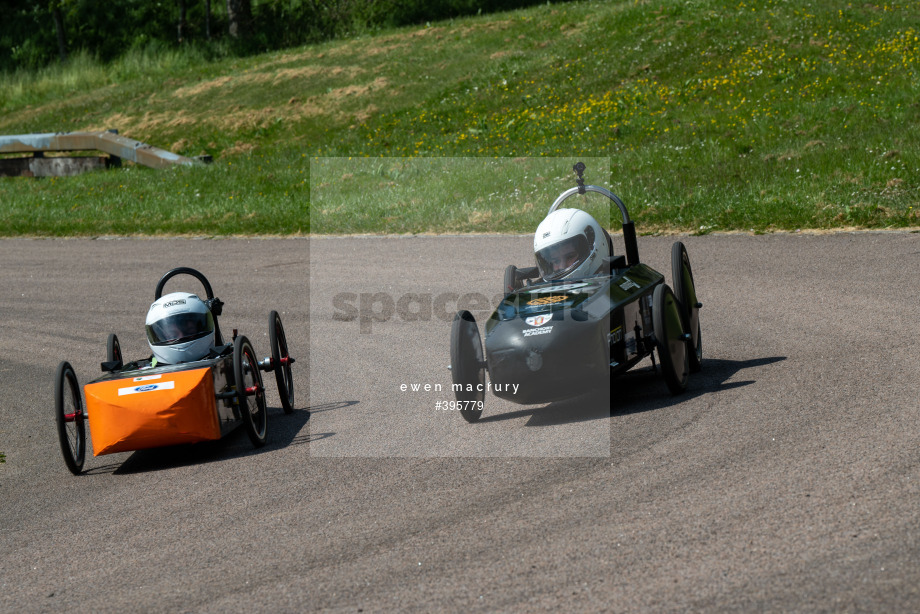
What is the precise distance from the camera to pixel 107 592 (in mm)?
5617

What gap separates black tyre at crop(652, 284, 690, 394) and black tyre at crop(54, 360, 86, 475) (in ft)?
14.8

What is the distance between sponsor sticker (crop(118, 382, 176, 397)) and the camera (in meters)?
7.94

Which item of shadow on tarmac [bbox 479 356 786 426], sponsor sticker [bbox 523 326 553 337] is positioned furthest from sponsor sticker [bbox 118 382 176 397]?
sponsor sticker [bbox 523 326 553 337]

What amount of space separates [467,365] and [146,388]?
2.44 metres

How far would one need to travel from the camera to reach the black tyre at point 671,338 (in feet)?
26.2

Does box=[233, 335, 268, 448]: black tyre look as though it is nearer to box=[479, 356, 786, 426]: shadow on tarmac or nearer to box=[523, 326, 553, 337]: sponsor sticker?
box=[479, 356, 786, 426]: shadow on tarmac

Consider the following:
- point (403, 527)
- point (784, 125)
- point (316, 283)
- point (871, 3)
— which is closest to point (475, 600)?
point (403, 527)

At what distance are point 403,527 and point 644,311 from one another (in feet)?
11.2

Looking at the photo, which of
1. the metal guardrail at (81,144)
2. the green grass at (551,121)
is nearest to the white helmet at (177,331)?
the green grass at (551,121)

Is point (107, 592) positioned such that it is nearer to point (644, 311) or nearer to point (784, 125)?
point (644, 311)

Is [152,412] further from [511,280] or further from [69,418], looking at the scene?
[511,280]

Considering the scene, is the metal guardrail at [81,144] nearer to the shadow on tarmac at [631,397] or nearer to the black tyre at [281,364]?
the black tyre at [281,364]

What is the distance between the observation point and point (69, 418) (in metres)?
8.23

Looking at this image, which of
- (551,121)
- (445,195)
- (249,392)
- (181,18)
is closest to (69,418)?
(249,392)
